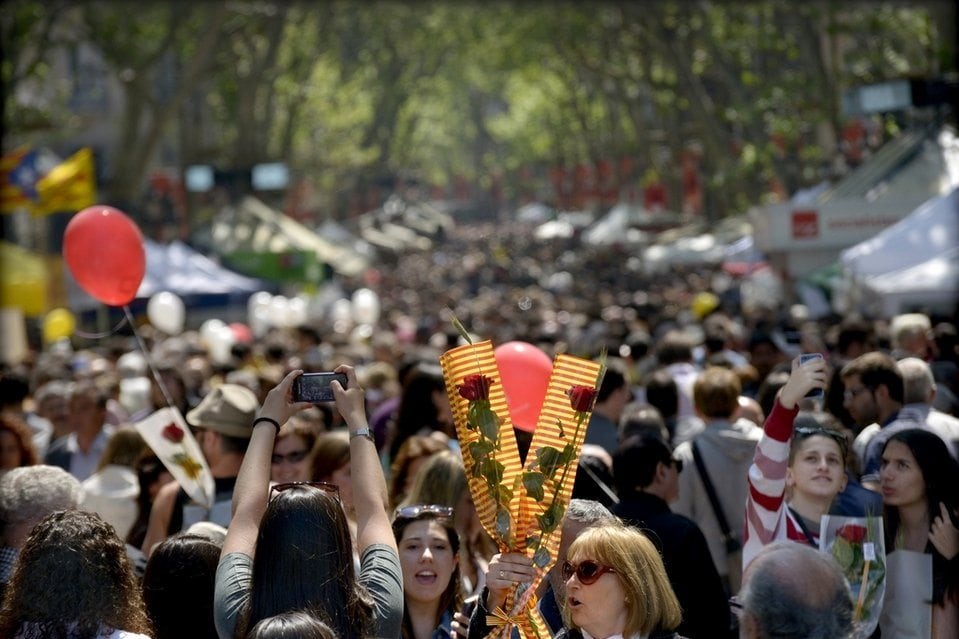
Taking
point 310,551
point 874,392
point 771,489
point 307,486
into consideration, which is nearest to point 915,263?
point 874,392

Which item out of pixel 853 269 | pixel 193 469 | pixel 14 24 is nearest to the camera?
pixel 193 469

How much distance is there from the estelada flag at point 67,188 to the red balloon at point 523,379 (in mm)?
16225

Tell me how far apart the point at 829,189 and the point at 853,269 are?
30.0 feet

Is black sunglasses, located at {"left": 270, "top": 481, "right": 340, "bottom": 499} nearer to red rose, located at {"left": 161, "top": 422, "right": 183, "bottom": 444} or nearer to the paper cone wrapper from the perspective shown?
the paper cone wrapper

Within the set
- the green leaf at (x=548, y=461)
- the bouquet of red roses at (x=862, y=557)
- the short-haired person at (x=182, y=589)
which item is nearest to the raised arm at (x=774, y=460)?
the bouquet of red roses at (x=862, y=557)

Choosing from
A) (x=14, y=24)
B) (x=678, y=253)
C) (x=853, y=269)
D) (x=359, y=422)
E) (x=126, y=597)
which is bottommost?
(x=678, y=253)

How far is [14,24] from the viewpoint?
906 inches

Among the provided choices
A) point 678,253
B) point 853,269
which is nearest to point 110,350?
point 853,269

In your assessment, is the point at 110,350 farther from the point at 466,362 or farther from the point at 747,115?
the point at 466,362

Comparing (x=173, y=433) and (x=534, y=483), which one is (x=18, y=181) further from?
(x=534, y=483)

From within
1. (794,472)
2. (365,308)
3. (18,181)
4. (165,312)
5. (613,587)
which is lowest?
(365,308)

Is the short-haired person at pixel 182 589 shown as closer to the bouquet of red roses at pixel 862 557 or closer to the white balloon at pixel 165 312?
the bouquet of red roses at pixel 862 557

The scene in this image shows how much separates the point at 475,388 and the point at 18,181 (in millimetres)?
18415

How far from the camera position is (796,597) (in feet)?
10.3
